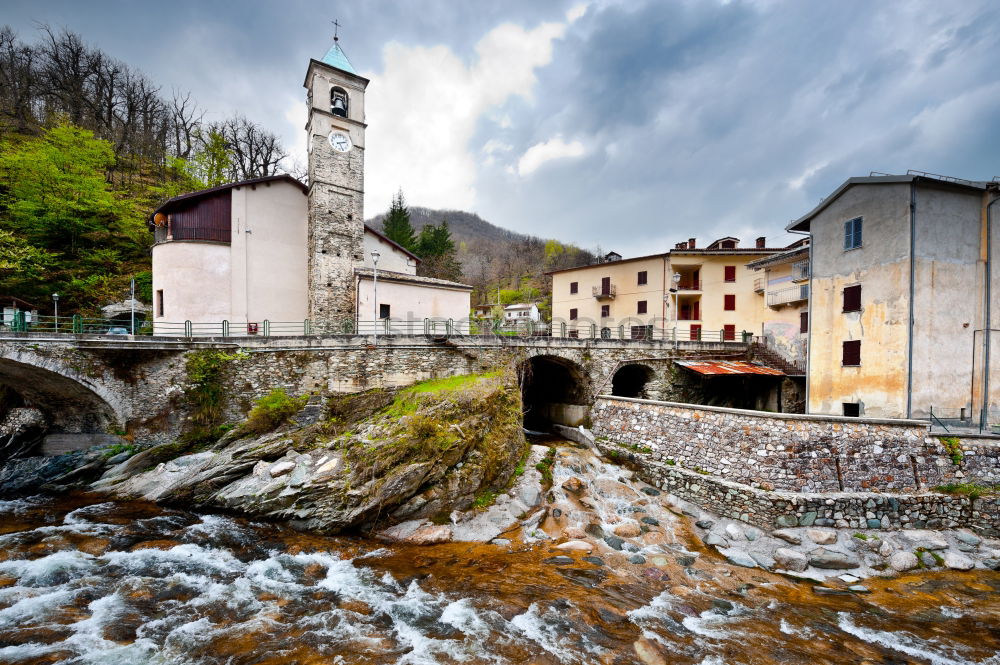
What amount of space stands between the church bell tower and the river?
42.4 ft

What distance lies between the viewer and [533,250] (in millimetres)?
79250

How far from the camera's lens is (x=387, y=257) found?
2675cm

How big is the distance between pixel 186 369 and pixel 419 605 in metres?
14.0

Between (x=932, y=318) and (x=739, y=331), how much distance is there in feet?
54.0

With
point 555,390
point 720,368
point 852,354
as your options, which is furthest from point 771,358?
point 555,390

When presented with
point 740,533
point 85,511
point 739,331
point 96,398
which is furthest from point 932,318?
point 96,398

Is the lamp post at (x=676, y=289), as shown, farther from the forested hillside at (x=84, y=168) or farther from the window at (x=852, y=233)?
the forested hillside at (x=84, y=168)

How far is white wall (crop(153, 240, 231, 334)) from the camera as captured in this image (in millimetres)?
20375

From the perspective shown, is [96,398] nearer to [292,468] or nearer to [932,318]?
[292,468]

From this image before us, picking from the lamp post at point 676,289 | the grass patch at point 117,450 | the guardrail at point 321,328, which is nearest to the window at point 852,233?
the guardrail at point 321,328

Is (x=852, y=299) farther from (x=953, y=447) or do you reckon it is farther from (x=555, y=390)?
(x=555, y=390)

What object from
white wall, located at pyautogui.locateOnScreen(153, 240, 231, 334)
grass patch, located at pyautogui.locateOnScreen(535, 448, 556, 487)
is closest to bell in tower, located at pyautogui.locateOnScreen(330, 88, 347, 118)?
white wall, located at pyautogui.locateOnScreen(153, 240, 231, 334)

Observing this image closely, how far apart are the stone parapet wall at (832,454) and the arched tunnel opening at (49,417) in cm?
2362

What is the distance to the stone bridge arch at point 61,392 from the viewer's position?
Result: 46.1 ft
